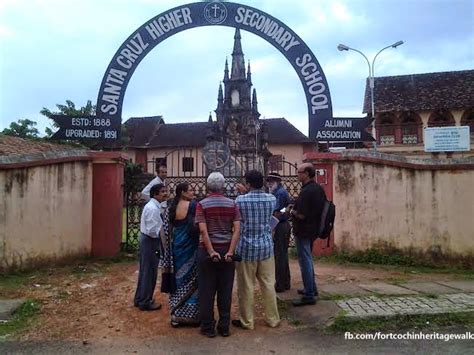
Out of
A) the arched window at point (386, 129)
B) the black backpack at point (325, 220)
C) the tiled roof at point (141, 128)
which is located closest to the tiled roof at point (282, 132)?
the arched window at point (386, 129)

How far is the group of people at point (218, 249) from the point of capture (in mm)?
4457

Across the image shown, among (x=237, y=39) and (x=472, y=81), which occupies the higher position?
(x=237, y=39)

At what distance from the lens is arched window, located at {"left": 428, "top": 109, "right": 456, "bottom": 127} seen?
29766 mm

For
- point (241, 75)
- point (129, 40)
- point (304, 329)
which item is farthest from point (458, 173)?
point (241, 75)

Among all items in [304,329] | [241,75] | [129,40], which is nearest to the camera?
[304,329]

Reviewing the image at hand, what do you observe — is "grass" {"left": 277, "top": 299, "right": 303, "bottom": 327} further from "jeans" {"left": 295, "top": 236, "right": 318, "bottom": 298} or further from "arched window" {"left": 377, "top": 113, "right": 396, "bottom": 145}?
"arched window" {"left": 377, "top": 113, "right": 396, "bottom": 145}

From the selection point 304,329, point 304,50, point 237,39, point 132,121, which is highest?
point 237,39

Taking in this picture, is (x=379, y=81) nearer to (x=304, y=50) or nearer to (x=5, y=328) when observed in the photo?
(x=304, y=50)

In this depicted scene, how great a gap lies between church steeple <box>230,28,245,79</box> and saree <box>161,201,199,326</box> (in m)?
33.5

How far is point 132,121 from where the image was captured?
45.8 m

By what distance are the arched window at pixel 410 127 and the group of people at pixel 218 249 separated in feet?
89.0

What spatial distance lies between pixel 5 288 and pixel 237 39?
115 ft

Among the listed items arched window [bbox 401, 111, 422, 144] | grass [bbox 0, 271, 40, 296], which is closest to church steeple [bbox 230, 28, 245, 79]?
arched window [bbox 401, 111, 422, 144]

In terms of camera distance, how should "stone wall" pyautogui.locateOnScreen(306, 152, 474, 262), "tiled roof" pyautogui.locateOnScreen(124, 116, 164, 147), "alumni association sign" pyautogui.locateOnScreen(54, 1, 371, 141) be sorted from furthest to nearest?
"tiled roof" pyautogui.locateOnScreen(124, 116, 164, 147) < "alumni association sign" pyautogui.locateOnScreen(54, 1, 371, 141) < "stone wall" pyautogui.locateOnScreen(306, 152, 474, 262)
